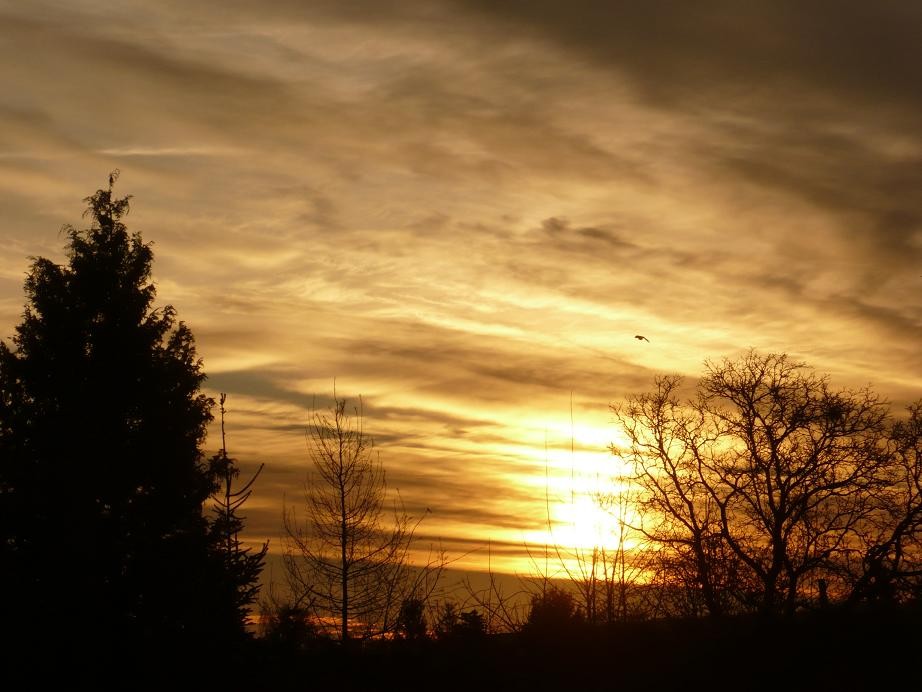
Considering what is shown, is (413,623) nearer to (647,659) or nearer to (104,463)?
(647,659)

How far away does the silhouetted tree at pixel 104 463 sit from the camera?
843 inches

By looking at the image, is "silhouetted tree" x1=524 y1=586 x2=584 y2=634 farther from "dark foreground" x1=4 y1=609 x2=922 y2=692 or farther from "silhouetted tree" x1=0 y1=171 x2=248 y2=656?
"silhouetted tree" x1=0 y1=171 x2=248 y2=656

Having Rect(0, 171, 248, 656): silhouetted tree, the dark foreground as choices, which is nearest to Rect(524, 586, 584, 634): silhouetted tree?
the dark foreground

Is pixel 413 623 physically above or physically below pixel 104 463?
below

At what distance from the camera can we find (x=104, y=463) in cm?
2834

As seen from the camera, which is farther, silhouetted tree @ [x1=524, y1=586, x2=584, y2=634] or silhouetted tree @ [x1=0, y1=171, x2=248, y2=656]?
silhouetted tree @ [x1=0, y1=171, x2=248, y2=656]

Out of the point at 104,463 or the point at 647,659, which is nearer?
the point at 647,659

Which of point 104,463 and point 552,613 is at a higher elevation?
point 104,463

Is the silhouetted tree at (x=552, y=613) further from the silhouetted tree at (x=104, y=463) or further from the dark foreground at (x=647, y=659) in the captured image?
the silhouetted tree at (x=104, y=463)

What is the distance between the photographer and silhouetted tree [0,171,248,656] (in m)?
21.4

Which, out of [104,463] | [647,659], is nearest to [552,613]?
[647,659]

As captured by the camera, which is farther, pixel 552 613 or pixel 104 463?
pixel 104 463

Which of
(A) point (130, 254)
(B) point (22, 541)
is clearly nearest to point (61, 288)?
(A) point (130, 254)

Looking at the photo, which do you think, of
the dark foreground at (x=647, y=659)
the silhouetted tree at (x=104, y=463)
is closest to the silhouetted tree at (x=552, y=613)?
the dark foreground at (x=647, y=659)
